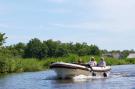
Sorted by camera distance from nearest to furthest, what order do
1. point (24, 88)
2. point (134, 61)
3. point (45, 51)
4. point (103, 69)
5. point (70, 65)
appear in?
point (24, 88)
point (70, 65)
point (103, 69)
point (134, 61)
point (45, 51)

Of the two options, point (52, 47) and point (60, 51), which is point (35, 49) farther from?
point (60, 51)

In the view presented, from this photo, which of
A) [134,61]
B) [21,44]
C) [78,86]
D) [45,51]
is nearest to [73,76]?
[78,86]

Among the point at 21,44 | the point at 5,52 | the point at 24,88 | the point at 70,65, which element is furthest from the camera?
the point at 21,44

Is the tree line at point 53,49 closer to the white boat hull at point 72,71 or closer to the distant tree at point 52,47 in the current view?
the distant tree at point 52,47

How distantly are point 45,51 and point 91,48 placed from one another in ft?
41.8

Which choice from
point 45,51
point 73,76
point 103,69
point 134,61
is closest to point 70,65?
point 73,76

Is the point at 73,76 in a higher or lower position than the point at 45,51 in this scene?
lower

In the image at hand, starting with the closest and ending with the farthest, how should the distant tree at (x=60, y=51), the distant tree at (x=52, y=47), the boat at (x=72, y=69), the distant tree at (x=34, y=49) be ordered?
the boat at (x=72, y=69) < the distant tree at (x=60, y=51) < the distant tree at (x=52, y=47) < the distant tree at (x=34, y=49)

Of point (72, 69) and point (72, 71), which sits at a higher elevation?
point (72, 69)

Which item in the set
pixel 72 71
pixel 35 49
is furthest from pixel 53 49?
pixel 72 71

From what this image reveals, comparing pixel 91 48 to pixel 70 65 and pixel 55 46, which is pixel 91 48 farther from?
pixel 70 65

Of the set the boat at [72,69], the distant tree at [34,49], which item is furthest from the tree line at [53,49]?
the boat at [72,69]

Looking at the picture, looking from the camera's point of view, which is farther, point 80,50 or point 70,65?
point 80,50

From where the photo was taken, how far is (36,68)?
65.2 m
